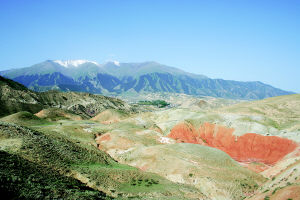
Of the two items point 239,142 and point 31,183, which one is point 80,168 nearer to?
point 31,183

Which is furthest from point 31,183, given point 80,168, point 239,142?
point 239,142

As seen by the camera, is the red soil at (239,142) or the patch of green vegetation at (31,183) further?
the red soil at (239,142)

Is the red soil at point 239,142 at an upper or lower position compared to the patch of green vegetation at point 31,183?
lower

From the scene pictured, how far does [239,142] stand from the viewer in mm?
68375

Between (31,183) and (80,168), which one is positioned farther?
(80,168)

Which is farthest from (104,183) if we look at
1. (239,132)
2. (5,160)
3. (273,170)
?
(239,132)

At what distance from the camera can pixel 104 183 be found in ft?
97.6

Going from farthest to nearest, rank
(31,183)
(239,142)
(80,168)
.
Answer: (239,142), (80,168), (31,183)

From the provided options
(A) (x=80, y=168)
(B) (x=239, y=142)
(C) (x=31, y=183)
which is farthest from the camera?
(B) (x=239, y=142)

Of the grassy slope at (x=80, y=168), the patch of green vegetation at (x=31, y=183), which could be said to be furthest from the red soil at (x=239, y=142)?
the patch of green vegetation at (x=31, y=183)

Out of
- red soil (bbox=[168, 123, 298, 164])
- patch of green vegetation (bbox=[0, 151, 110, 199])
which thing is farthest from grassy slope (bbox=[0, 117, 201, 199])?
red soil (bbox=[168, 123, 298, 164])

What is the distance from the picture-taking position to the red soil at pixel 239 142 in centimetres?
6103

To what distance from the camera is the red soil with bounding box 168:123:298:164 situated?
61031mm

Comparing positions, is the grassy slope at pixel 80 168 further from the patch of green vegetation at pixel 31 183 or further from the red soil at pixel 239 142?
the red soil at pixel 239 142
